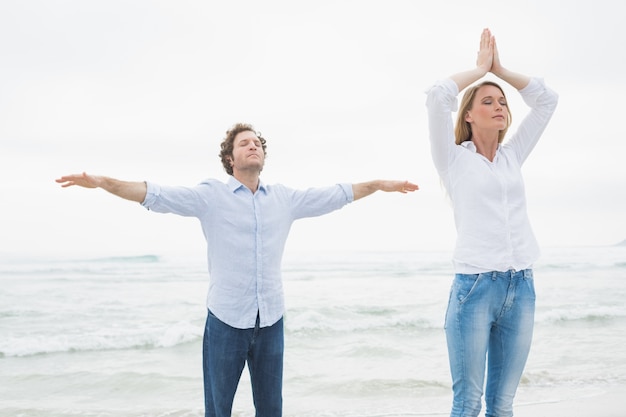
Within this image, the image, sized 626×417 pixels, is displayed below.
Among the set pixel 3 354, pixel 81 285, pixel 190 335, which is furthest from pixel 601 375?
pixel 81 285

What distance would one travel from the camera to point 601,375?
23.1 ft

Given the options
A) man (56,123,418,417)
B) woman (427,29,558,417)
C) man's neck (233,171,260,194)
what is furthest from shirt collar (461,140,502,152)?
man's neck (233,171,260,194)

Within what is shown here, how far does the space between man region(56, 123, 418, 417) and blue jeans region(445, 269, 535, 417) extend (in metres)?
0.93

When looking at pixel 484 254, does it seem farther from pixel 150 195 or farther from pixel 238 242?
pixel 150 195

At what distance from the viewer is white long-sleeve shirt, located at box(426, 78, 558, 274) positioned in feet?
9.36

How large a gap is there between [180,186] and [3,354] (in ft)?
25.8

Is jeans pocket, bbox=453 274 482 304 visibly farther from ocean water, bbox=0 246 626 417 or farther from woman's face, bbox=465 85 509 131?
ocean water, bbox=0 246 626 417

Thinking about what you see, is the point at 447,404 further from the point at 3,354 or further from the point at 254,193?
the point at 3,354

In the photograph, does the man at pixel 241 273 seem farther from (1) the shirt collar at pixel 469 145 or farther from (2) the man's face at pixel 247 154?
(1) the shirt collar at pixel 469 145

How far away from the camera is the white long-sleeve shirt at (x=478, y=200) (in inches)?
112

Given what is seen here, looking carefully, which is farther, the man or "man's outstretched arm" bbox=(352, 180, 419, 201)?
"man's outstretched arm" bbox=(352, 180, 419, 201)

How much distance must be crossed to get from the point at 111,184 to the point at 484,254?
5.68ft

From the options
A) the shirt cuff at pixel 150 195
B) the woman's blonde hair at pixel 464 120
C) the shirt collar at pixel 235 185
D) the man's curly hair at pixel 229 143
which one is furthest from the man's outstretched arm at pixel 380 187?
the shirt cuff at pixel 150 195

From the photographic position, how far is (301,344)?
9805mm
